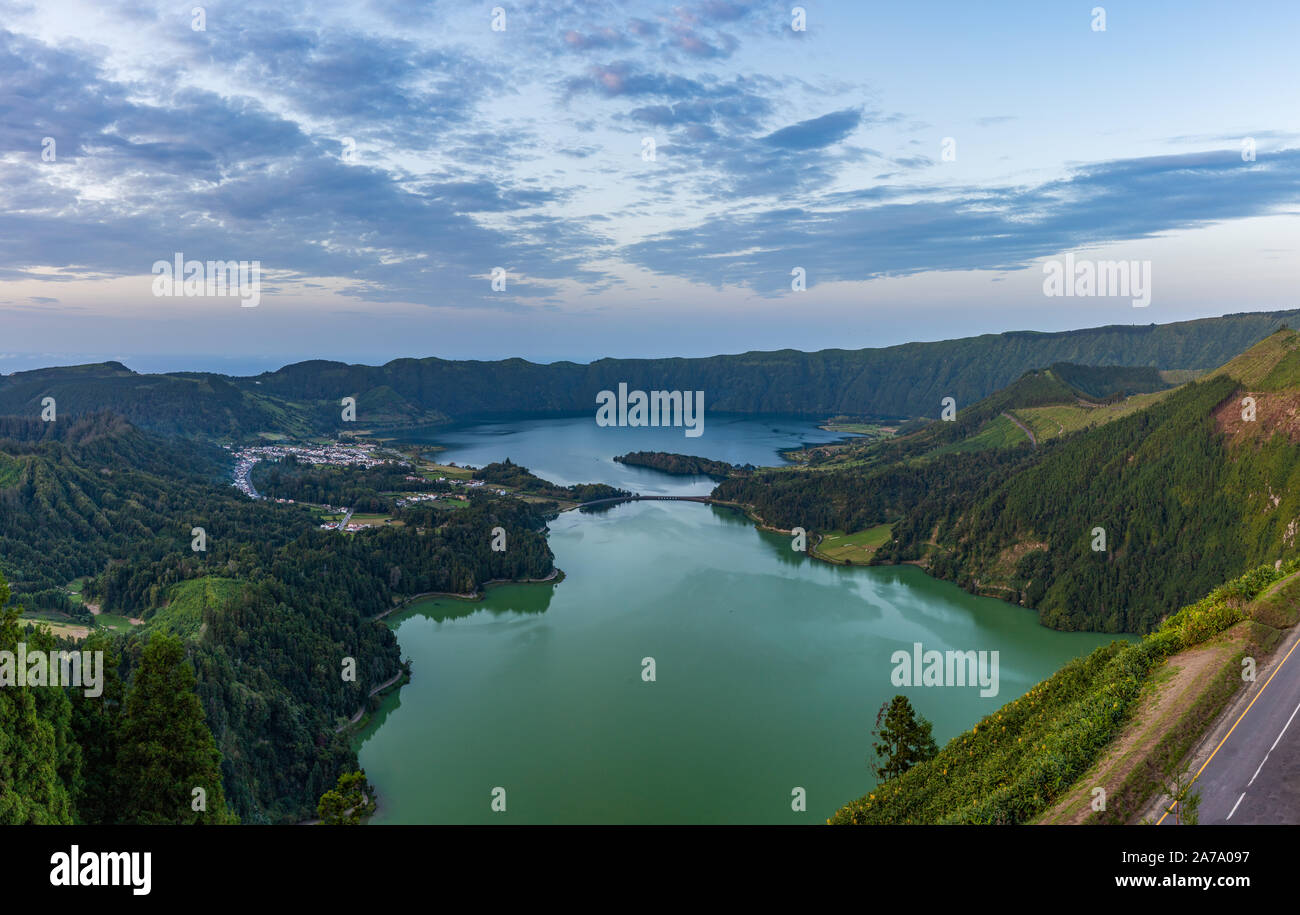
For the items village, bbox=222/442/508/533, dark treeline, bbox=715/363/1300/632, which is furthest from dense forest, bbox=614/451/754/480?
dark treeline, bbox=715/363/1300/632

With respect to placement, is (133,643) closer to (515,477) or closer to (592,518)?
(592,518)

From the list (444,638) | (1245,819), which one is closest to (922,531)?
(444,638)

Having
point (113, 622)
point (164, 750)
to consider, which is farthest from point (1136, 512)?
point (113, 622)

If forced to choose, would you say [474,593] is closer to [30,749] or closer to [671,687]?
[671,687]

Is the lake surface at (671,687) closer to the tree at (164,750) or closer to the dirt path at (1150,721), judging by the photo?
the dirt path at (1150,721)

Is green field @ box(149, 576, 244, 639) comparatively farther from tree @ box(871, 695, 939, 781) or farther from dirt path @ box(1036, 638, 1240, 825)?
dirt path @ box(1036, 638, 1240, 825)
